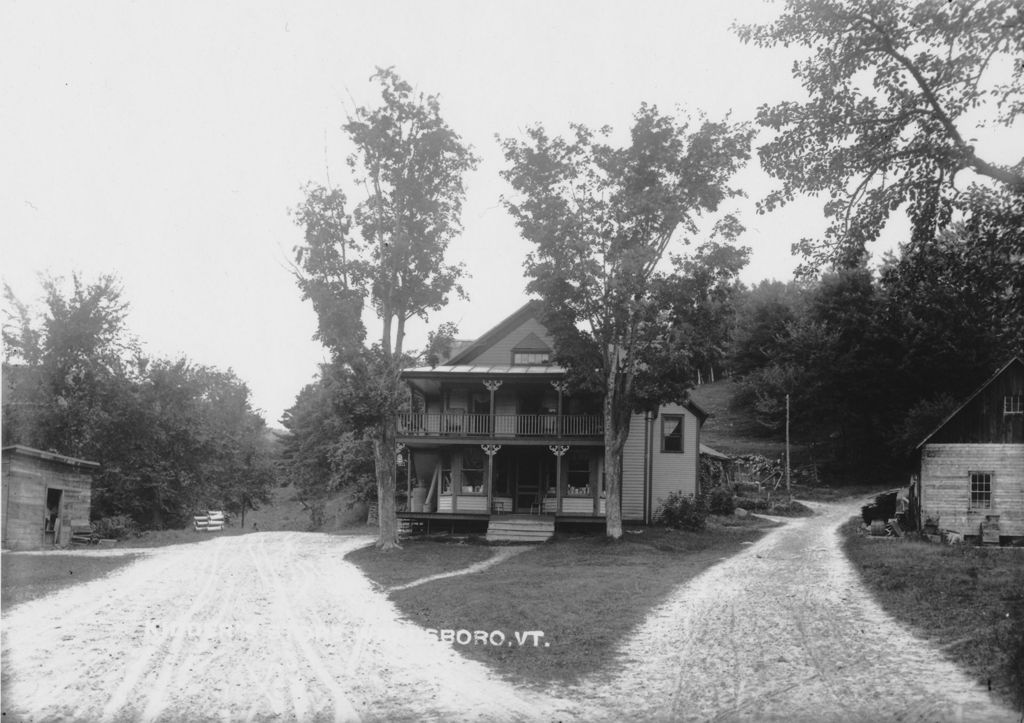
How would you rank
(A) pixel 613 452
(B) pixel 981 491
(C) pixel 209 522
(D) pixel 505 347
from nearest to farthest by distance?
(B) pixel 981 491 → (C) pixel 209 522 → (A) pixel 613 452 → (D) pixel 505 347

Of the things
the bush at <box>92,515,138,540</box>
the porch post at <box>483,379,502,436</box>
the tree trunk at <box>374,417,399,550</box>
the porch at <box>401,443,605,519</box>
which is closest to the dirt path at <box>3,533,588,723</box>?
the bush at <box>92,515,138,540</box>

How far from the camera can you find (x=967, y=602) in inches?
303

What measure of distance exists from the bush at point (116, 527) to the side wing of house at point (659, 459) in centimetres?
1775

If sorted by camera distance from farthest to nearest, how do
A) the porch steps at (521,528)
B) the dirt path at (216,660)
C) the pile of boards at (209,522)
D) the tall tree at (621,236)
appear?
the porch steps at (521,528)
the tall tree at (621,236)
the pile of boards at (209,522)
the dirt path at (216,660)

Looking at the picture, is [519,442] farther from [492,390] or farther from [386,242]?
[386,242]

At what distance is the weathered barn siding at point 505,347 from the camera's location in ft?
75.0

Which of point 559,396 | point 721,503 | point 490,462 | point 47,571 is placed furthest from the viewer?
point 721,503

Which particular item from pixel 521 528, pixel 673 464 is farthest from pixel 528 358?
pixel 673 464

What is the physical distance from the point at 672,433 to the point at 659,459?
3.13 feet

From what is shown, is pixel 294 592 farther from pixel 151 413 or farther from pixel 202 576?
pixel 151 413

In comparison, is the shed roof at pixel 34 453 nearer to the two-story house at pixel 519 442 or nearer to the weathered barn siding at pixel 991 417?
the weathered barn siding at pixel 991 417

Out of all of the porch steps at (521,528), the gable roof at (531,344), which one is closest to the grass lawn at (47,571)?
the porch steps at (521,528)

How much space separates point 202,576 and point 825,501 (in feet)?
36.0

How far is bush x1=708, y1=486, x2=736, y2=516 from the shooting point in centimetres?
2636
